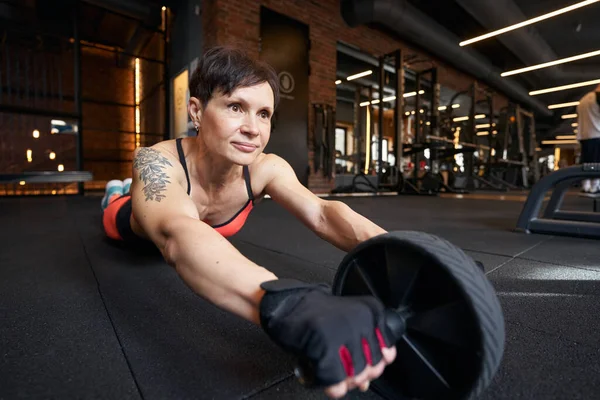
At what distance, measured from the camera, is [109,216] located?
154 centimetres

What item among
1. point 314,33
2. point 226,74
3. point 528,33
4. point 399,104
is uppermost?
point 528,33

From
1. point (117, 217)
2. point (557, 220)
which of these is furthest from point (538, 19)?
point (117, 217)

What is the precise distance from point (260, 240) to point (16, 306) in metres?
0.99

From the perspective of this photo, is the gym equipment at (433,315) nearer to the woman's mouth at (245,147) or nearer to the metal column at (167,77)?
the woman's mouth at (245,147)

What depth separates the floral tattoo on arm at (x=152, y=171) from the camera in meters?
0.81

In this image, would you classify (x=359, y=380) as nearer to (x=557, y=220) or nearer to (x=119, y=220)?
(x=119, y=220)

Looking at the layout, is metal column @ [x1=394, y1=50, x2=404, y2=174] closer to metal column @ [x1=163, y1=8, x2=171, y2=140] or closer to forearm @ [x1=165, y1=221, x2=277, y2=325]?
metal column @ [x1=163, y1=8, x2=171, y2=140]

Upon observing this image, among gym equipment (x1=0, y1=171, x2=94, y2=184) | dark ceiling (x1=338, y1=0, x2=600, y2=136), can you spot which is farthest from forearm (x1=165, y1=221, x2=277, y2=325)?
dark ceiling (x1=338, y1=0, x2=600, y2=136)

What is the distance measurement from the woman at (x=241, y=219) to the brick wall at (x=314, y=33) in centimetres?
325

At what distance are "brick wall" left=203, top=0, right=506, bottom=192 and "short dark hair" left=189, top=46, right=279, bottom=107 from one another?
10.7ft

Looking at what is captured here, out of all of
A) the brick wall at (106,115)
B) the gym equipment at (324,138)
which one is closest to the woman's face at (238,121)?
the gym equipment at (324,138)

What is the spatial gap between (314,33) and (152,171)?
4917mm

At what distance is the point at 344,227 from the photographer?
2.90 ft

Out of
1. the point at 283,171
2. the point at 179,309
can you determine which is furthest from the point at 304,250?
the point at 179,309
